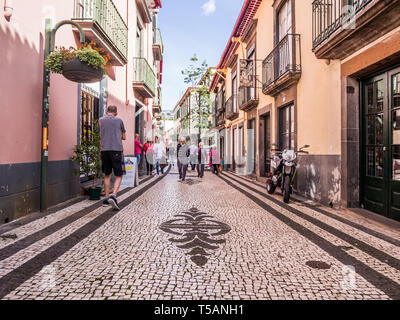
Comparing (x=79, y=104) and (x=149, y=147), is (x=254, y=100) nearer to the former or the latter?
(x=149, y=147)

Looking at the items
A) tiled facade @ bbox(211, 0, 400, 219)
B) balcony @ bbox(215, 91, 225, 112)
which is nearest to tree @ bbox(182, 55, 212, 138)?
balcony @ bbox(215, 91, 225, 112)

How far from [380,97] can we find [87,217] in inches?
200

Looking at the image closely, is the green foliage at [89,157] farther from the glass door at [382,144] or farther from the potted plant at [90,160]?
the glass door at [382,144]

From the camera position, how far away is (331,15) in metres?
5.44

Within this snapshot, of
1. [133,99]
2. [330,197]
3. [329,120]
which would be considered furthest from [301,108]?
[133,99]

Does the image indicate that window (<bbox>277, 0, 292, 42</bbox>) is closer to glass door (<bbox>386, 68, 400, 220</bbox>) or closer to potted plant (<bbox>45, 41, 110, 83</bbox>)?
glass door (<bbox>386, 68, 400, 220</bbox>)

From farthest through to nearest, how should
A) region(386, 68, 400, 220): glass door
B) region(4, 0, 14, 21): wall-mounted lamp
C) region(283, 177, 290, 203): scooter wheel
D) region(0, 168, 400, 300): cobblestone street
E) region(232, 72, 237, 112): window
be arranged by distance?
region(232, 72, 237, 112): window, region(283, 177, 290, 203): scooter wheel, region(386, 68, 400, 220): glass door, region(4, 0, 14, 21): wall-mounted lamp, region(0, 168, 400, 300): cobblestone street

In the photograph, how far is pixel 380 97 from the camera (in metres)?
4.79

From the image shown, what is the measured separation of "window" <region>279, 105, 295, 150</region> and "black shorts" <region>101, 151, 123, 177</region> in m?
4.94

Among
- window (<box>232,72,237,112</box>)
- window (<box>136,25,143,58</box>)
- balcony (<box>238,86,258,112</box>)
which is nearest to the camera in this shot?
balcony (<box>238,86,258,112</box>)

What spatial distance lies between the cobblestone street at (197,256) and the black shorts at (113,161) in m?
0.77

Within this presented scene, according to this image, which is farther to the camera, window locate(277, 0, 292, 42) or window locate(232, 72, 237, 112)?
window locate(232, 72, 237, 112)

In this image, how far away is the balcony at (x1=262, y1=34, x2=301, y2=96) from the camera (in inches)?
297

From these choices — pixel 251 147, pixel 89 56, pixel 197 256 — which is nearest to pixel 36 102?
pixel 89 56
